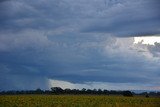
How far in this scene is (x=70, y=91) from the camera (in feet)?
535

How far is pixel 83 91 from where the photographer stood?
539ft

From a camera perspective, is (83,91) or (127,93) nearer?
(127,93)

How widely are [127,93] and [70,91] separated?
42.5 meters

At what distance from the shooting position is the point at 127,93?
126 metres

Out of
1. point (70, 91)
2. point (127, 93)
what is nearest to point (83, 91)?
point (70, 91)

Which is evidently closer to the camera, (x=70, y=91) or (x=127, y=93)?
(x=127, y=93)

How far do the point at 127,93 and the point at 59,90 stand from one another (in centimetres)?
3892

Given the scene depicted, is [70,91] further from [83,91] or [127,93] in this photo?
[127,93]

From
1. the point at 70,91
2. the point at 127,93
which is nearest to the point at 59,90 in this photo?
the point at 70,91

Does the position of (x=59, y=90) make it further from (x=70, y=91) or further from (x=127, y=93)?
(x=127, y=93)

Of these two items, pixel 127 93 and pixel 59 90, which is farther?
pixel 59 90

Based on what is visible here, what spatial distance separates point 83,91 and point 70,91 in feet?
19.8

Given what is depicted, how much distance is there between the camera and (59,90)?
15550 cm
